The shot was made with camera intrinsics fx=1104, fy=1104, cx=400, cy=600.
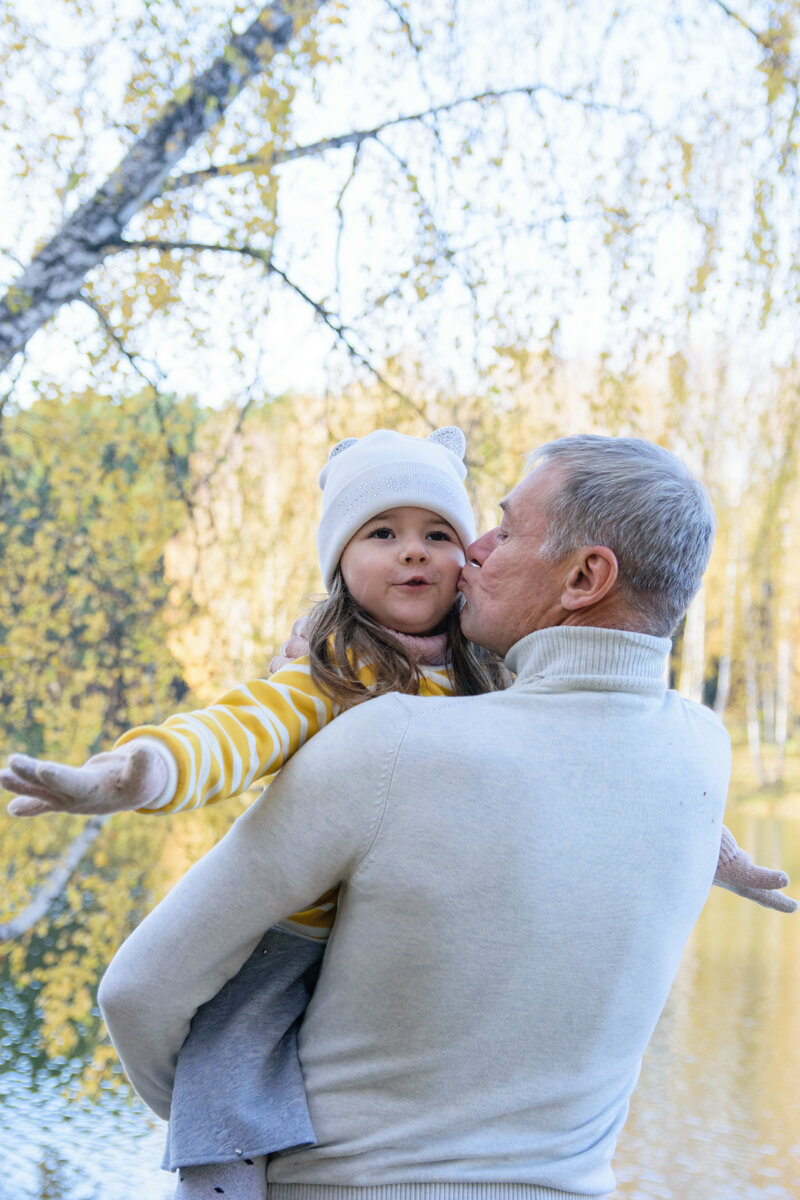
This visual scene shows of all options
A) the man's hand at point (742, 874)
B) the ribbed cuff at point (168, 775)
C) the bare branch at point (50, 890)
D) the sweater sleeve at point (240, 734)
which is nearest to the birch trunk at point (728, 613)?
the bare branch at point (50, 890)

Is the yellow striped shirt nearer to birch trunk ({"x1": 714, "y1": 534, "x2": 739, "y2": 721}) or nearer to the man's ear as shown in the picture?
the man's ear

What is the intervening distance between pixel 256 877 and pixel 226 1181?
296 millimetres

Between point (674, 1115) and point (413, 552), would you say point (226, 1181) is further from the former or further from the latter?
point (674, 1115)

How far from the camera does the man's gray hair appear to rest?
1.06 metres

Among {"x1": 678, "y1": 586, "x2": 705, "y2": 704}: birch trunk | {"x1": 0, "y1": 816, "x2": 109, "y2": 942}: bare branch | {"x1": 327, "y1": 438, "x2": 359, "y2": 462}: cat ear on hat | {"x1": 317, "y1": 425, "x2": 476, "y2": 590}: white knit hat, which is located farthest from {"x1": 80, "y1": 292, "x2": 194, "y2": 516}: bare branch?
{"x1": 678, "y1": 586, "x2": 705, "y2": 704}: birch trunk

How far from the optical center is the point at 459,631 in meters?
1.30


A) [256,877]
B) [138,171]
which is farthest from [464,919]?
[138,171]

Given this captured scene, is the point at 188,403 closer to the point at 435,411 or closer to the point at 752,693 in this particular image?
the point at 435,411

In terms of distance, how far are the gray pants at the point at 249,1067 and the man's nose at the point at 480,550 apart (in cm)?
45

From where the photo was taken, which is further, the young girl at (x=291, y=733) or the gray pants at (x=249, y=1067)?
the gray pants at (x=249, y=1067)

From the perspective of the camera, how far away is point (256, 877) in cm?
94

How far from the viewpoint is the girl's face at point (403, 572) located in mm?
1264

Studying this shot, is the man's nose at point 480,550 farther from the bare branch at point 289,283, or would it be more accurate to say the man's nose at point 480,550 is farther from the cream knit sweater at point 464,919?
the bare branch at point 289,283

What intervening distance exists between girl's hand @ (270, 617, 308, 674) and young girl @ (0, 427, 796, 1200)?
0.08 ft
